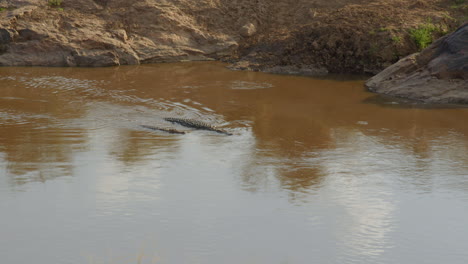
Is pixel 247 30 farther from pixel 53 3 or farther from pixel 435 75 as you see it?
pixel 435 75

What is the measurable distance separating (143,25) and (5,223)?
40.4 ft

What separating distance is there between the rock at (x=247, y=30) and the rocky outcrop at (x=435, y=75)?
583cm

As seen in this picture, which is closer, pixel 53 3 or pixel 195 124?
pixel 195 124

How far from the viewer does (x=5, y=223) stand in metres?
5.36

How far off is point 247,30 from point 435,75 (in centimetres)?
709

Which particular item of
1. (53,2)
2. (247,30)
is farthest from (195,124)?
(53,2)

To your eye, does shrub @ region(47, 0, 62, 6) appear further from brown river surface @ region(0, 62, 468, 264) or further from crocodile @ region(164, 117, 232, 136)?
crocodile @ region(164, 117, 232, 136)

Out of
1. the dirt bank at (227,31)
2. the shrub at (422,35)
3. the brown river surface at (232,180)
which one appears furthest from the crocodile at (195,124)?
the shrub at (422,35)

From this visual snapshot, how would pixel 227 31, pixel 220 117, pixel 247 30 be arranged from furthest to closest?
pixel 227 31, pixel 247 30, pixel 220 117

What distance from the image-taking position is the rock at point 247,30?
17.5 m

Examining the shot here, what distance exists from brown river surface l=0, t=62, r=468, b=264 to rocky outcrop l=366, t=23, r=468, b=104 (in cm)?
55

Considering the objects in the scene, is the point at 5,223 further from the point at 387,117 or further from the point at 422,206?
the point at 387,117

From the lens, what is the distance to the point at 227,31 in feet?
58.2

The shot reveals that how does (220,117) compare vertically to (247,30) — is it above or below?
below
